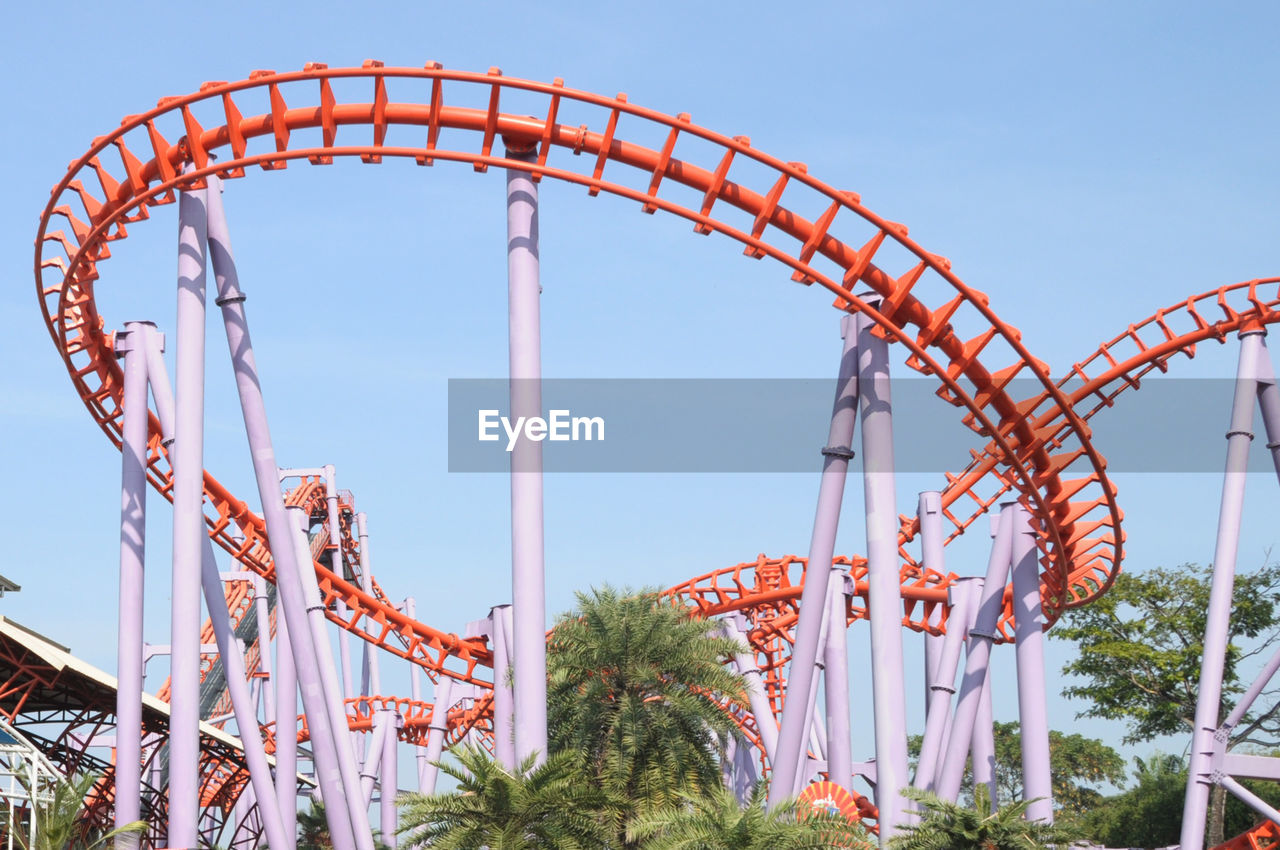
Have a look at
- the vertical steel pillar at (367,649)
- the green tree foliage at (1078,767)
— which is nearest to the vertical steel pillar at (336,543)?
the vertical steel pillar at (367,649)

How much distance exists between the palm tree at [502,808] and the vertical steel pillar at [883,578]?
3.14 meters

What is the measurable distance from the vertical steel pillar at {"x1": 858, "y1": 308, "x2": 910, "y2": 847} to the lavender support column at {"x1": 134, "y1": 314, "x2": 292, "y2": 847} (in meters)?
7.05

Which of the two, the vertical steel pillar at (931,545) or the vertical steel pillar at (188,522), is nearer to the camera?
the vertical steel pillar at (188,522)

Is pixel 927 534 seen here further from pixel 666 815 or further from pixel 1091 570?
pixel 666 815

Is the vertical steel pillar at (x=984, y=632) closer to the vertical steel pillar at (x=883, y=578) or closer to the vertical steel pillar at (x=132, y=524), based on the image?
the vertical steel pillar at (x=883, y=578)

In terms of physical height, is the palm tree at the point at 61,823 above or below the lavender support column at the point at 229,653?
Answer: below

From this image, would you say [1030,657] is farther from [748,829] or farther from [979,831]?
[748,829]

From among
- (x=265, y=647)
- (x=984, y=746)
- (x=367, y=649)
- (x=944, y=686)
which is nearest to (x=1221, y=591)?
(x=944, y=686)

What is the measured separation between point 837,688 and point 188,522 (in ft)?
31.8

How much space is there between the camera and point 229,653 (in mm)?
17922

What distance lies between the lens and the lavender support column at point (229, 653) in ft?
56.1

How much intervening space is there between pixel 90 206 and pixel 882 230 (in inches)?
352

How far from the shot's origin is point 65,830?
50.4 ft

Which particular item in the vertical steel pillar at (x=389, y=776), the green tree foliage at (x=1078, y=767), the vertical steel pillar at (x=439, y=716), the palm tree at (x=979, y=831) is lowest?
the green tree foliage at (x=1078, y=767)
